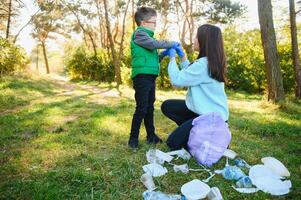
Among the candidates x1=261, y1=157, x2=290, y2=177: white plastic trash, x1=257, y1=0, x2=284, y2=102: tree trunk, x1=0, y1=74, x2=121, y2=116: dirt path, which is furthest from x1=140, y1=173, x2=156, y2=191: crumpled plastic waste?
x1=257, y1=0, x2=284, y2=102: tree trunk

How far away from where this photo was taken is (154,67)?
14.1ft

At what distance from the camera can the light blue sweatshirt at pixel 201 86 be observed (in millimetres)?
3938

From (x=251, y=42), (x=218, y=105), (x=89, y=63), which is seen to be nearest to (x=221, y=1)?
(x=251, y=42)

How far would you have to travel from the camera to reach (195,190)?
3137mm

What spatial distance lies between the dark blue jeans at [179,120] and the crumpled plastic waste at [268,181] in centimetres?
87

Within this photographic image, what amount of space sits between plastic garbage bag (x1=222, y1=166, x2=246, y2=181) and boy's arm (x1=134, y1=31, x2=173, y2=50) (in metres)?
1.61

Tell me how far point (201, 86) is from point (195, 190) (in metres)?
1.34

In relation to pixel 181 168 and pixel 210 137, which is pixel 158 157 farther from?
pixel 210 137

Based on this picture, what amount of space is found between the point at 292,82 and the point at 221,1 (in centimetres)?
647

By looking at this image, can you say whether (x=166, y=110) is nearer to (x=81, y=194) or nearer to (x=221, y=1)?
(x=81, y=194)

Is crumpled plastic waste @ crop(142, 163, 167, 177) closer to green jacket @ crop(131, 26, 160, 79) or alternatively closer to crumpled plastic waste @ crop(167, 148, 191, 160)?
crumpled plastic waste @ crop(167, 148, 191, 160)

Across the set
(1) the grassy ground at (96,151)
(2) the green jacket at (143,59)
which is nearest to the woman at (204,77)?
(2) the green jacket at (143,59)

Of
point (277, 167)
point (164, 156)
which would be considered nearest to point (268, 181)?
point (277, 167)

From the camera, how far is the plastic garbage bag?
3449 mm
